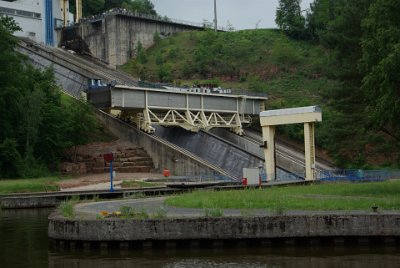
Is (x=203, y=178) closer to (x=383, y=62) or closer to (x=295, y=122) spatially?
(x=295, y=122)

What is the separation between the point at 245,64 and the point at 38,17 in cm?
3578

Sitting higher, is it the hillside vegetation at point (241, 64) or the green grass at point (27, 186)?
the hillside vegetation at point (241, 64)

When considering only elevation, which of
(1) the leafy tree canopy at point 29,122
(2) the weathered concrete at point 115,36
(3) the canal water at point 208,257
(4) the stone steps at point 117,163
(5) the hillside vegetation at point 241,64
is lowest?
(3) the canal water at point 208,257

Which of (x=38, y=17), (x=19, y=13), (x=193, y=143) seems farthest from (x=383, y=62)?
(x=38, y=17)

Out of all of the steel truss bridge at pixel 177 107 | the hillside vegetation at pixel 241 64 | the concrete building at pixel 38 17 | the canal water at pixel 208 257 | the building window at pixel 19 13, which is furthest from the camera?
the concrete building at pixel 38 17

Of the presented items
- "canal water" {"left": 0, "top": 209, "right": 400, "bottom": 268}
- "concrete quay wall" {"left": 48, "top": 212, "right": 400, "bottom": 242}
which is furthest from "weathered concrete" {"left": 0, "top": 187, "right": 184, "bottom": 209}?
"concrete quay wall" {"left": 48, "top": 212, "right": 400, "bottom": 242}

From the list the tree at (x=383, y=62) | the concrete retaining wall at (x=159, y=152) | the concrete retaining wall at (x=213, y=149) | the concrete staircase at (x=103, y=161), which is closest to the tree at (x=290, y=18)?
the concrete retaining wall at (x=213, y=149)

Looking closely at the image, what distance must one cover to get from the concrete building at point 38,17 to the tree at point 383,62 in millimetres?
75782

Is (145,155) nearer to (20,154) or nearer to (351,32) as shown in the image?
(20,154)

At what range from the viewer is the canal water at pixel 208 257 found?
1777cm

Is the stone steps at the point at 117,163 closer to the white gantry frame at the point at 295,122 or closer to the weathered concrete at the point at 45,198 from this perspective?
the white gantry frame at the point at 295,122

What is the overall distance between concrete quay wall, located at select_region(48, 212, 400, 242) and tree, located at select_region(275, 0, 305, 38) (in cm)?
9240

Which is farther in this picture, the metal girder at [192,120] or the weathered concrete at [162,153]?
the metal girder at [192,120]

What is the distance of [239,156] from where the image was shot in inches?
2231
